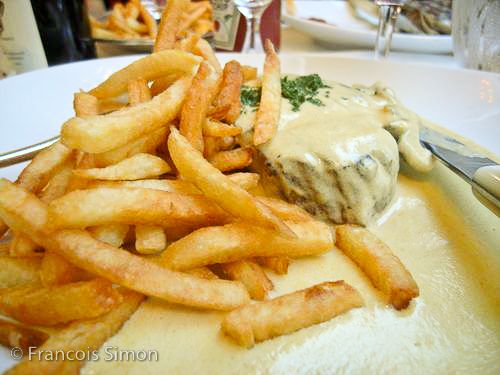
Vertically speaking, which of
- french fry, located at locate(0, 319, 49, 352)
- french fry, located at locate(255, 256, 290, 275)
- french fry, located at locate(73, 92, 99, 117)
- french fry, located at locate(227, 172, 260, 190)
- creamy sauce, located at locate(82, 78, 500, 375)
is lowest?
creamy sauce, located at locate(82, 78, 500, 375)

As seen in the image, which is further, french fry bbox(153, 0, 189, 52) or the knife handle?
french fry bbox(153, 0, 189, 52)

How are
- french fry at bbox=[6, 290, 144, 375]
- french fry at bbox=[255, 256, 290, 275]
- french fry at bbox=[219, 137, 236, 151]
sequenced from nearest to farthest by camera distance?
french fry at bbox=[6, 290, 144, 375]
french fry at bbox=[255, 256, 290, 275]
french fry at bbox=[219, 137, 236, 151]

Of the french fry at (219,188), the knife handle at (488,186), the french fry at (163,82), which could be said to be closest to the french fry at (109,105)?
the french fry at (163,82)

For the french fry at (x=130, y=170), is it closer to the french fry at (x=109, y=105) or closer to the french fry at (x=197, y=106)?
the french fry at (x=197, y=106)

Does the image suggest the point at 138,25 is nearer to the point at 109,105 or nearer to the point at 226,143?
the point at 109,105

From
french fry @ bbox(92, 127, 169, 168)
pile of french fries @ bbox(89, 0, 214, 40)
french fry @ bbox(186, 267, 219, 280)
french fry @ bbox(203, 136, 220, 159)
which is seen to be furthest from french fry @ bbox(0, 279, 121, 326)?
pile of french fries @ bbox(89, 0, 214, 40)

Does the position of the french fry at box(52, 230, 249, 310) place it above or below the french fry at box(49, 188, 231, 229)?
below

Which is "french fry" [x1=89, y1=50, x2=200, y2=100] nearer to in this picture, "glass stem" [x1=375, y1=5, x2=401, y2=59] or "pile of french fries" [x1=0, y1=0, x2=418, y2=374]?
"pile of french fries" [x1=0, y1=0, x2=418, y2=374]
